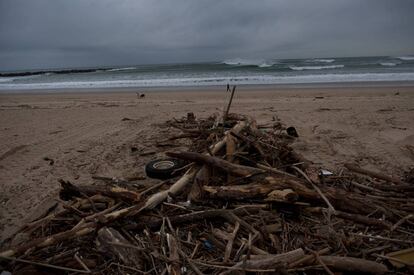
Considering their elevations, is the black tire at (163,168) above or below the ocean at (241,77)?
below

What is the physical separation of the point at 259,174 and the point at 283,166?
2.09 ft

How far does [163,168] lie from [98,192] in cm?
109

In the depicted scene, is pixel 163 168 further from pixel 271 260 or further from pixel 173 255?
pixel 271 260

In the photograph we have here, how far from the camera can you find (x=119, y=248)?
2.54 metres

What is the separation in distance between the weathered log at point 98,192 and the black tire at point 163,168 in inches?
34.1

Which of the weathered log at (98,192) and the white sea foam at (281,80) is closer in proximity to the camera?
the weathered log at (98,192)

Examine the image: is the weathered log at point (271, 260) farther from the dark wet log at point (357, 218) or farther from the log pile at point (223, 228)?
the dark wet log at point (357, 218)

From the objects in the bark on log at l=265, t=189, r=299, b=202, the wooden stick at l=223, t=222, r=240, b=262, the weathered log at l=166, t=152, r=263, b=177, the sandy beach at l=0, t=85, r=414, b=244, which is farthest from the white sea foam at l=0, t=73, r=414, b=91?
the wooden stick at l=223, t=222, r=240, b=262

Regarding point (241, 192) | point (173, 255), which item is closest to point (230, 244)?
point (173, 255)

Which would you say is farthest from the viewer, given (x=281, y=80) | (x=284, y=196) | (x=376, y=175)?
(x=281, y=80)

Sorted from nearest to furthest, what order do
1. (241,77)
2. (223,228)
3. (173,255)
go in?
1. (173,255)
2. (223,228)
3. (241,77)

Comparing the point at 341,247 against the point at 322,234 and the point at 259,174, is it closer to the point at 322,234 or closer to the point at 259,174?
the point at 322,234

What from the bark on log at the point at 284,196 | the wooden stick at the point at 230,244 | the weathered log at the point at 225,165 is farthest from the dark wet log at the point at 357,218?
the wooden stick at the point at 230,244

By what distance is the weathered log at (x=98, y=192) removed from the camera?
323 cm
